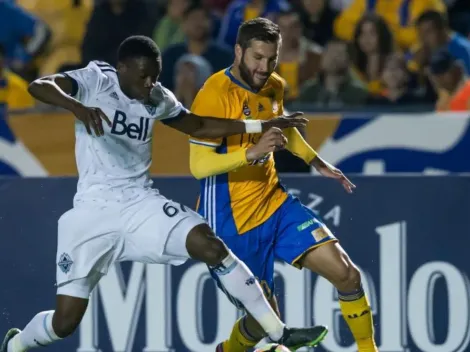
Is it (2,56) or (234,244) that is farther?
(2,56)

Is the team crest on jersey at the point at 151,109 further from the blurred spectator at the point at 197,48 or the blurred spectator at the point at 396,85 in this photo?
the blurred spectator at the point at 396,85

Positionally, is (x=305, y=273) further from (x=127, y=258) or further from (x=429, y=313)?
(x=127, y=258)

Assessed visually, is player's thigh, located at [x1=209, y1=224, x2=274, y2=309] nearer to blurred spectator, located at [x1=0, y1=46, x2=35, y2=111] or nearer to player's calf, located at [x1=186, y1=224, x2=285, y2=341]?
player's calf, located at [x1=186, y1=224, x2=285, y2=341]

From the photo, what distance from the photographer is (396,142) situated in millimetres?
11273

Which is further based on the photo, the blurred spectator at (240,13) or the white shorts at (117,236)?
the blurred spectator at (240,13)

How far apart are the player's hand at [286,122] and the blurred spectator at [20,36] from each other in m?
6.49

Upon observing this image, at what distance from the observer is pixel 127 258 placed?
7.49 meters

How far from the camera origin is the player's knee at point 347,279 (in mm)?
7531

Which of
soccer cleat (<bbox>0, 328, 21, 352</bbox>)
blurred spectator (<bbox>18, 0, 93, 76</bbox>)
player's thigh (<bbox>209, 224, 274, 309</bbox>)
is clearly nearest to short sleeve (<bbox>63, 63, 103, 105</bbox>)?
player's thigh (<bbox>209, 224, 274, 309</bbox>)

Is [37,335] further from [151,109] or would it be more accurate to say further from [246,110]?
[246,110]

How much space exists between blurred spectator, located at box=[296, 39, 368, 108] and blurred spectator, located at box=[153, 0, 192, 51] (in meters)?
1.48

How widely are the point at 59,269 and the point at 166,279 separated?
54.8 inches

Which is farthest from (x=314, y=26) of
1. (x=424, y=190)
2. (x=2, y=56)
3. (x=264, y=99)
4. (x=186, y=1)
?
(x=264, y=99)

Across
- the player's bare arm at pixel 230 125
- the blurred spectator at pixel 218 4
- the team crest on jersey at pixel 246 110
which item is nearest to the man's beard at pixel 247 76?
the team crest on jersey at pixel 246 110
